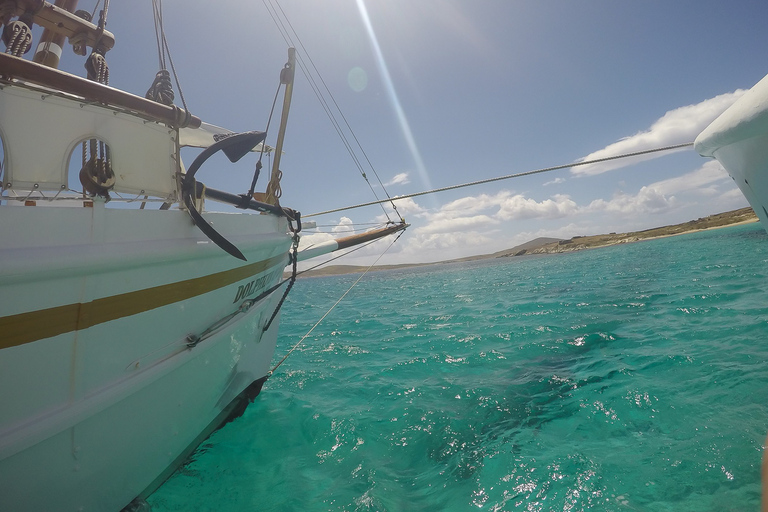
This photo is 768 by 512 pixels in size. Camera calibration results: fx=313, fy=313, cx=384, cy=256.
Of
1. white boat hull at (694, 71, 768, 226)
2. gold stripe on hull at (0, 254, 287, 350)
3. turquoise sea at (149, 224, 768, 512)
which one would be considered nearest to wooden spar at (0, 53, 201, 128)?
gold stripe on hull at (0, 254, 287, 350)

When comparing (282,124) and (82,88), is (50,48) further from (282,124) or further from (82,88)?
(82,88)

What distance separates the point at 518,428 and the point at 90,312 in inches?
189

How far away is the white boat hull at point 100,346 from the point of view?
1.83m

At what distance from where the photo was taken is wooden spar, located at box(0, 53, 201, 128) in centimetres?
198

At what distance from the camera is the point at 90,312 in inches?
83.7

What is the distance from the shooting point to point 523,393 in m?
5.31

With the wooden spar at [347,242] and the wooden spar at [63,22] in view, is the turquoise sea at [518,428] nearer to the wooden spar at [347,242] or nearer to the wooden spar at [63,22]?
the wooden spar at [347,242]

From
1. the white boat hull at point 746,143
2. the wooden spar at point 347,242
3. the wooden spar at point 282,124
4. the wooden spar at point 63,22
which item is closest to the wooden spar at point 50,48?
the wooden spar at point 63,22

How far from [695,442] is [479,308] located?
11.1 meters

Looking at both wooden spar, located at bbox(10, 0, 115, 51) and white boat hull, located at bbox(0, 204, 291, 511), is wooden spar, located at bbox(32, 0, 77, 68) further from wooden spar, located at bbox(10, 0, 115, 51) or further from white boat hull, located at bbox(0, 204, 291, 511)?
white boat hull, located at bbox(0, 204, 291, 511)

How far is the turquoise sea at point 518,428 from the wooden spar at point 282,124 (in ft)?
12.3

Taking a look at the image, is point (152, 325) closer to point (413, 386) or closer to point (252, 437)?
point (252, 437)

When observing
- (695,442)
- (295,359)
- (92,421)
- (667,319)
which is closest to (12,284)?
(92,421)

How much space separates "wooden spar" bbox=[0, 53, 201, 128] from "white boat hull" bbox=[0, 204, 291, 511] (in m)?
0.89
